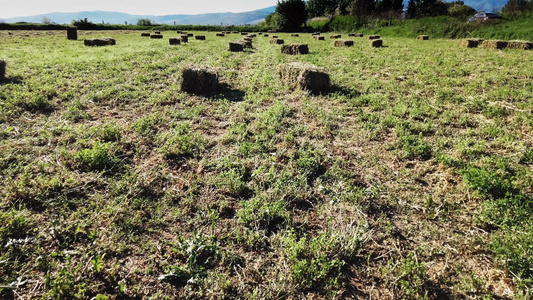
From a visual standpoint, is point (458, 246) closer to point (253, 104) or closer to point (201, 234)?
point (201, 234)

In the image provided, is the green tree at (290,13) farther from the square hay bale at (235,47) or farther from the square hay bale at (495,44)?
the square hay bale at (495,44)

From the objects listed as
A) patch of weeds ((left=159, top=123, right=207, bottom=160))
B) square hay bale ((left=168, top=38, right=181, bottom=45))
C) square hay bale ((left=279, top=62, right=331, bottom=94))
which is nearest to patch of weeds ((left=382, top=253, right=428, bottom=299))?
patch of weeds ((left=159, top=123, right=207, bottom=160))

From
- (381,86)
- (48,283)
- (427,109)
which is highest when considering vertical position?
(381,86)

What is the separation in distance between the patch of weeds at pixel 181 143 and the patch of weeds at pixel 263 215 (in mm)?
1736

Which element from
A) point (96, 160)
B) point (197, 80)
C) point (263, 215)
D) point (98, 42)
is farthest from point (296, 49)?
point (263, 215)

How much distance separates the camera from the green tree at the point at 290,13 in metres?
53.9

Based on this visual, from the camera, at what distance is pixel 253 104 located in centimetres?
723

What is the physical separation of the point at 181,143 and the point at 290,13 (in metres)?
56.5

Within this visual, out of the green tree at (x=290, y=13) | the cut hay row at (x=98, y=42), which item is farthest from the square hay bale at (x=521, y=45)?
the green tree at (x=290, y=13)

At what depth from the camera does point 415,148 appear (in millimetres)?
4656

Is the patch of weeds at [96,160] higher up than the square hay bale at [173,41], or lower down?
lower down

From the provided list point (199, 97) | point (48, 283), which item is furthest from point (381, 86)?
point (48, 283)

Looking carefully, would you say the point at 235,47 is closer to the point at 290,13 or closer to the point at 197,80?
the point at 197,80

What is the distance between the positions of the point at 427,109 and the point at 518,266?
4687mm
